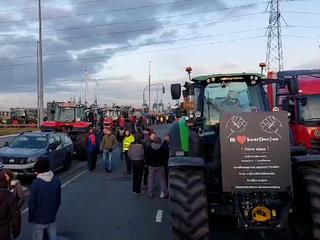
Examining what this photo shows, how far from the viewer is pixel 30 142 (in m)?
20.6

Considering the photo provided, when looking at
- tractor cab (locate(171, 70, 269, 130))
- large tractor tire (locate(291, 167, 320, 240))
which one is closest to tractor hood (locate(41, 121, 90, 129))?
tractor cab (locate(171, 70, 269, 130))

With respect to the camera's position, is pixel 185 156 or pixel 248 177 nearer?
pixel 248 177

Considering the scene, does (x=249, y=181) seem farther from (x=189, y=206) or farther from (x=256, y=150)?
(x=189, y=206)

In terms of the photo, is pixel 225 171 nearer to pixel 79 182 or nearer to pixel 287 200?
pixel 287 200

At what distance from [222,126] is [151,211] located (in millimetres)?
5276

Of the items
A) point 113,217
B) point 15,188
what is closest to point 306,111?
point 113,217

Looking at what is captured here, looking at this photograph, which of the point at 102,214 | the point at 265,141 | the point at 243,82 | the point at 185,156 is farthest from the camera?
the point at 102,214

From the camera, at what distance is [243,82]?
9992 mm

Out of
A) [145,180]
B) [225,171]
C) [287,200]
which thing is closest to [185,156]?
[225,171]

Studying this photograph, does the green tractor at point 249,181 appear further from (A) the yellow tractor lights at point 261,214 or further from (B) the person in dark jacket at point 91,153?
(B) the person in dark jacket at point 91,153

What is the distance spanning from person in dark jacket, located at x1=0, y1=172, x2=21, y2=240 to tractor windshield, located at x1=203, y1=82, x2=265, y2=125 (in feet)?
12.7

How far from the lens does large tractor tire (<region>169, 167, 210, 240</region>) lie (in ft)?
26.2

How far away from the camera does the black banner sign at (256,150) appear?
309 inches

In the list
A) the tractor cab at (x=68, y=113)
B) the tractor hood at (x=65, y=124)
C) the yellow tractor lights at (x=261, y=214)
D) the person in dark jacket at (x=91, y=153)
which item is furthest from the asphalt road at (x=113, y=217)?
the tractor cab at (x=68, y=113)
